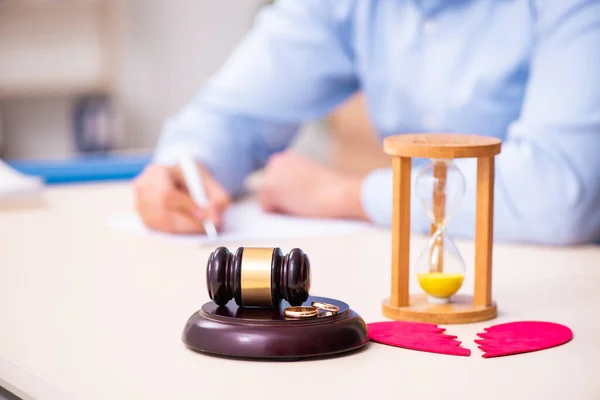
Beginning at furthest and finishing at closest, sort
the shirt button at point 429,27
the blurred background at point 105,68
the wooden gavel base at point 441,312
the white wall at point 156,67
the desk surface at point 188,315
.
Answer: the white wall at point 156,67
the blurred background at point 105,68
the shirt button at point 429,27
the wooden gavel base at point 441,312
the desk surface at point 188,315

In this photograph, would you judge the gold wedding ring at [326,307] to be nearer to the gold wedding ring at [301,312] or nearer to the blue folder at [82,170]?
the gold wedding ring at [301,312]

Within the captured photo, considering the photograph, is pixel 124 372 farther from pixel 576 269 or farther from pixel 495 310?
pixel 576 269

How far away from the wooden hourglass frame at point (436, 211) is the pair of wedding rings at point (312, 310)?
12cm

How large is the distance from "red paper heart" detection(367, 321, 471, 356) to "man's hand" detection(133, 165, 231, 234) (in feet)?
1.95

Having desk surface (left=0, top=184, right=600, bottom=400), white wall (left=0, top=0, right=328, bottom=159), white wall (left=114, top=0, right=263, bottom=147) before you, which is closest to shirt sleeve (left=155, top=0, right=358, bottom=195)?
desk surface (left=0, top=184, right=600, bottom=400)

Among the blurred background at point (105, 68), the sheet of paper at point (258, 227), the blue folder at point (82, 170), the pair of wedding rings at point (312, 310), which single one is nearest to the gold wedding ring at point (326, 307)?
the pair of wedding rings at point (312, 310)

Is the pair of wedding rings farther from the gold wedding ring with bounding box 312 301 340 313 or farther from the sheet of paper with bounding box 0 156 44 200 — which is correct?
the sheet of paper with bounding box 0 156 44 200

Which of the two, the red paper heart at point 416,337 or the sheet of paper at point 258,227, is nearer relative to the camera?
the red paper heart at point 416,337

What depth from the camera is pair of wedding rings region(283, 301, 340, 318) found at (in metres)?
0.80

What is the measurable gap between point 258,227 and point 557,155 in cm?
48

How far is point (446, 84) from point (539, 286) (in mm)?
642

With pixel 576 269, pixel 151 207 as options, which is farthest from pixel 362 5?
pixel 576 269

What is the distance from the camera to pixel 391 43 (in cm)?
170

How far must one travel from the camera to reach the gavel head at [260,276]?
2.67 ft
